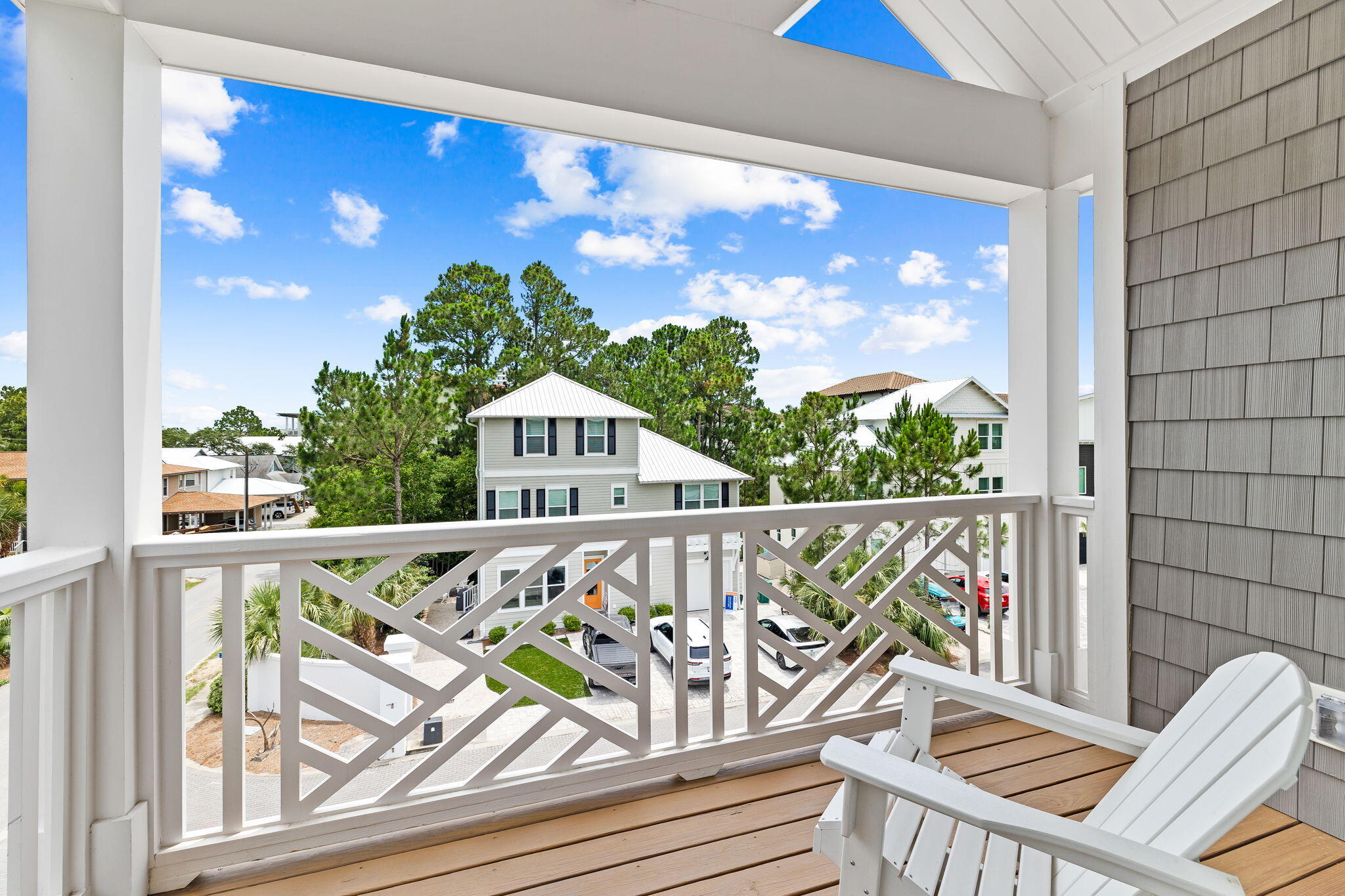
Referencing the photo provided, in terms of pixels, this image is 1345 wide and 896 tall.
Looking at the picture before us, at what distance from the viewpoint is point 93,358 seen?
160cm

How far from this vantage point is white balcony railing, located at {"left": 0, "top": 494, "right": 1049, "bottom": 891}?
1752 millimetres

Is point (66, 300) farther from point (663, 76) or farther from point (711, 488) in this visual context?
point (711, 488)

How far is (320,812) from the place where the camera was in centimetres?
184

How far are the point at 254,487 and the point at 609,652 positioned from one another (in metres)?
1.22

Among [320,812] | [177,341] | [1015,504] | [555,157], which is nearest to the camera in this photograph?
[320,812]

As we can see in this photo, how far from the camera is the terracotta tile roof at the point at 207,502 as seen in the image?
1.89 metres

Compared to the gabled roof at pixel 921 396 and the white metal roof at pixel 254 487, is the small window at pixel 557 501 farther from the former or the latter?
the gabled roof at pixel 921 396

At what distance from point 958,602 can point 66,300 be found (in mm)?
3097

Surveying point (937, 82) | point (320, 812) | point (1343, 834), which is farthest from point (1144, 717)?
point (320, 812)

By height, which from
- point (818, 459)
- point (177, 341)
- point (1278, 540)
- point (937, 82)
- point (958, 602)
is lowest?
point (958, 602)

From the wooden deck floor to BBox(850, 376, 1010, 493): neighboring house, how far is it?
1.26m

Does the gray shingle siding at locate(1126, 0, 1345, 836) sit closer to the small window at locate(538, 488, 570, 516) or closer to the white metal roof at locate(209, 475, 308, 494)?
the small window at locate(538, 488, 570, 516)

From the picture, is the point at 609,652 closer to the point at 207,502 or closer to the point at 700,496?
the point at 700,496

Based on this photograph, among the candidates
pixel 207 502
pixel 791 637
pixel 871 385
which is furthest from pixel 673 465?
pixel 207 502
